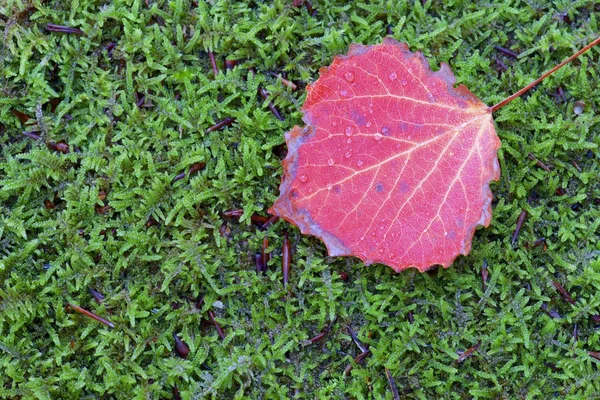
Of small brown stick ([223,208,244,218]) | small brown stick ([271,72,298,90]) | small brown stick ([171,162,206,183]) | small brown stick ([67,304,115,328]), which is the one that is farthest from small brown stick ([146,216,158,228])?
small brown stick ([271,72,298,90])

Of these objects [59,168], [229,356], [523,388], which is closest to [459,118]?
[523,388]

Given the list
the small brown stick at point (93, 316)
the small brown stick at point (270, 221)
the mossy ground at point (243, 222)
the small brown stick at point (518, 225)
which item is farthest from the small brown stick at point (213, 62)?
the small brown stick at point (518, 225)

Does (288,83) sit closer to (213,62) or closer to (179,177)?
(213,62)

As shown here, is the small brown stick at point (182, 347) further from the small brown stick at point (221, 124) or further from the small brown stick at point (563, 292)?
the small brown stick at point (563, 292)

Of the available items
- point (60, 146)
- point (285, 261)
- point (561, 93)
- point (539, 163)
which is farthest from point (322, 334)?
point (561, 93)

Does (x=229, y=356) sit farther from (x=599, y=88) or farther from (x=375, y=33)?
(x=599, y=88)
